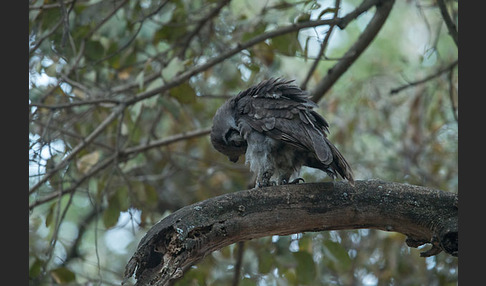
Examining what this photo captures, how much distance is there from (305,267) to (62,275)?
6.60 feet

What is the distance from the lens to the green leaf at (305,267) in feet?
16.1

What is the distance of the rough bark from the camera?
3.23 m

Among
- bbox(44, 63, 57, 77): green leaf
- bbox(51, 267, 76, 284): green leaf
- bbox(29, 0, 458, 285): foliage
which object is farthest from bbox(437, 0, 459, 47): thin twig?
bbox(51, 267, 76, 284): green leaf

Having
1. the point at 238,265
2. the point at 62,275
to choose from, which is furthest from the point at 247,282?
the point at 62,275

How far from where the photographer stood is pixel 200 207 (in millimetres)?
3264

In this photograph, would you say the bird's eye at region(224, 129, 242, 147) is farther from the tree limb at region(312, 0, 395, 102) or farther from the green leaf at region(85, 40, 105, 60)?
the green leaf at region(85, 40, 105, 60)

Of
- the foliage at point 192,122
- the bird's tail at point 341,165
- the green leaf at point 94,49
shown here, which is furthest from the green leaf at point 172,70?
the bird's tail at point 341,165

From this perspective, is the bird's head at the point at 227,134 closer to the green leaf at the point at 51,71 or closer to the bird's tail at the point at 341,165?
the bird's tail at the point at 341,165

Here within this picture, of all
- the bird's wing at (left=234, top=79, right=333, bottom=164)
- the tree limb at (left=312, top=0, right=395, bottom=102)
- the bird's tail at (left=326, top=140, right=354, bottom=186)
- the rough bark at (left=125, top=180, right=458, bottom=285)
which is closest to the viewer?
the rough bark at (left=125, top=180, right=458, bottom=285)

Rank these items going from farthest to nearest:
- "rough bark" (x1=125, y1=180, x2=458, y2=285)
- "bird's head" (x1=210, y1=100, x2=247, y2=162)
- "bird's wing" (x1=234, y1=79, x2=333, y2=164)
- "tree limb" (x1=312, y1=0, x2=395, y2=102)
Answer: "tree limb" (x1=312, y1=0, x2=395, y2=102)
"bird's head" (x1=210, y1=100, x2=247, y2=162)
"bird's wing" (x1=234, y1=79, x2=333, y2=164)
"rough bark" (x1=125, y1=180, x2=458, y2=285)

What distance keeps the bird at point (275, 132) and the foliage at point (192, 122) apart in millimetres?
570

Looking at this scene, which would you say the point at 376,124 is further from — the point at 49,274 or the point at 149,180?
the point at 49,274

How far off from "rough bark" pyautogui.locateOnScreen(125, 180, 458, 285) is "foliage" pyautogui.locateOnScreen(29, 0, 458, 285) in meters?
1.37

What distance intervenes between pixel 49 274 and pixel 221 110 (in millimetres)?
2115
